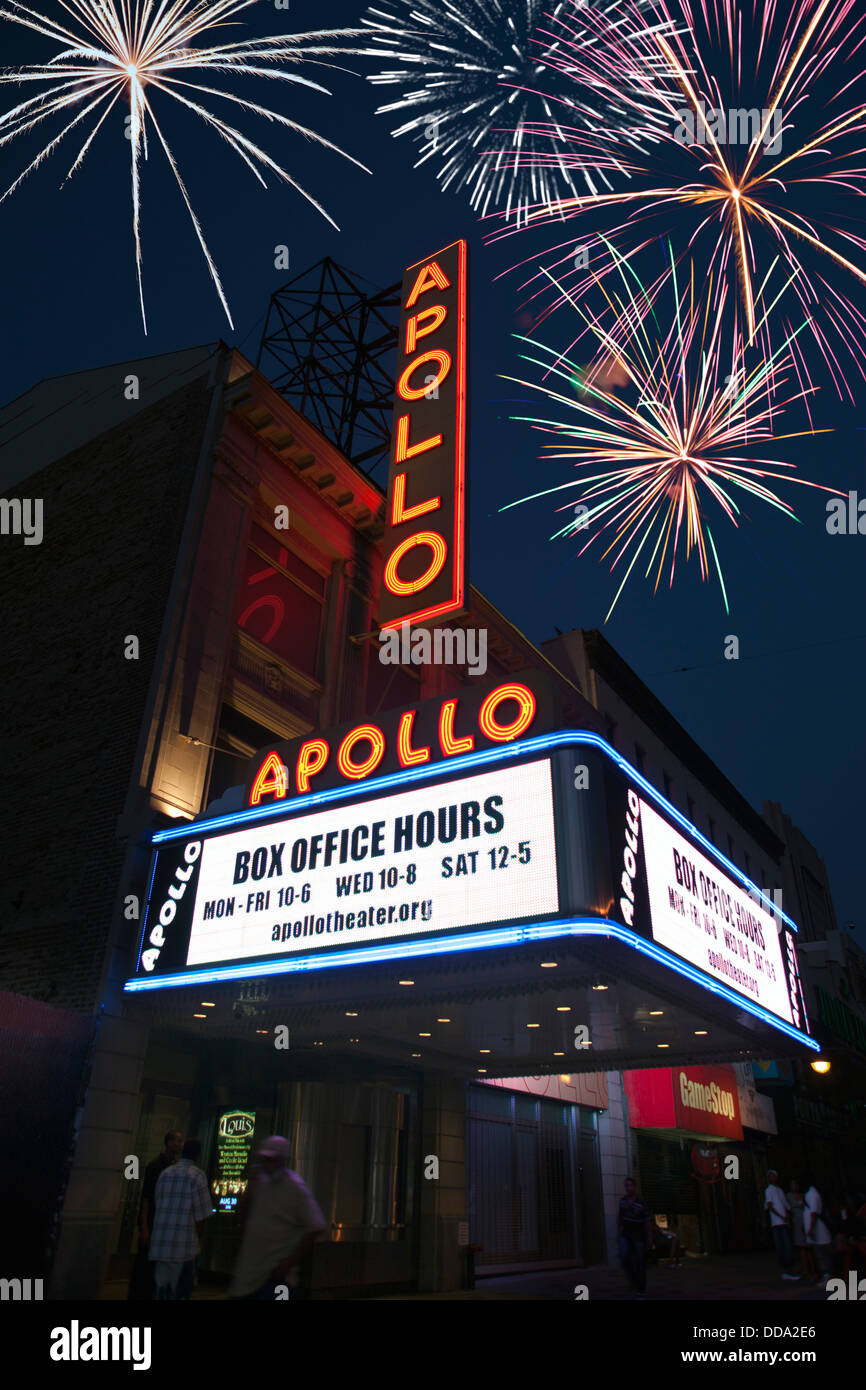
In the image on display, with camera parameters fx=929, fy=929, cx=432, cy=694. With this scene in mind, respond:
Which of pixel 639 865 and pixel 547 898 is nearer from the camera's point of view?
pixel 547 898

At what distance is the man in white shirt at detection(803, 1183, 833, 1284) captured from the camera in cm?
1438

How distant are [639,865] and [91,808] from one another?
25.1 feet

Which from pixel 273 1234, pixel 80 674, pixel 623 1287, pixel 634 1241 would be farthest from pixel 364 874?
pixel 623 1287

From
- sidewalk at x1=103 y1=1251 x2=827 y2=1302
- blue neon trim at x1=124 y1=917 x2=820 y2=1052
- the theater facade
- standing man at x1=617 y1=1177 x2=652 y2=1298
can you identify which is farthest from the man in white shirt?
blue neon trim at x1=124 y1=917 x2=820 y2=1052

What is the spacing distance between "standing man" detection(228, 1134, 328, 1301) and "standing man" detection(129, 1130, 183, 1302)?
262 cm

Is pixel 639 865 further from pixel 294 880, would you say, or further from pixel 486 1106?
pixel 486 1106

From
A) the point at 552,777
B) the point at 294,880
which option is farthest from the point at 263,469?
the point at 552,777

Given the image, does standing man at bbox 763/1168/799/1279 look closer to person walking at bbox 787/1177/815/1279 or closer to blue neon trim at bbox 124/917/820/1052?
person walking at bbox 787/1177/815/1279

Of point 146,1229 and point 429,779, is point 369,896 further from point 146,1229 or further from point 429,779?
point 146,1229

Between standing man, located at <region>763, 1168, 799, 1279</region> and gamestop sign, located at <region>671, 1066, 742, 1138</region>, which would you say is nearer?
standing man, located at <region>763, 1168, 799, 1279</region>

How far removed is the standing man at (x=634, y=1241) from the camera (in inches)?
542

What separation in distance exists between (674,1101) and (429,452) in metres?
15.6

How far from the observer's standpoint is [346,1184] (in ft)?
45.3

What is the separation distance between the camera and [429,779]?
32.4 feet
